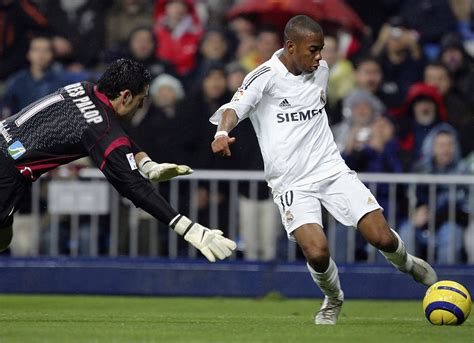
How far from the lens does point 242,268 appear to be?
1562 cm

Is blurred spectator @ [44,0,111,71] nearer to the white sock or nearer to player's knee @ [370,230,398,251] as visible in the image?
the white sock

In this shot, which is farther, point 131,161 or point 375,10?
point 375,10

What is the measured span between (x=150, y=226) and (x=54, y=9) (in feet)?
15.7

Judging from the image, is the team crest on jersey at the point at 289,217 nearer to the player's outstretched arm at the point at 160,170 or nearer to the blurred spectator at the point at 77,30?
the player's outstretched arm at the point at 160,170

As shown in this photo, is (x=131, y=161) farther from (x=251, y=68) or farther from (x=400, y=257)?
(x=251, y=68)

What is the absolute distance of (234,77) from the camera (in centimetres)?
1633

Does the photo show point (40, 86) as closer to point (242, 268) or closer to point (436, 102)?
point (242, 268)

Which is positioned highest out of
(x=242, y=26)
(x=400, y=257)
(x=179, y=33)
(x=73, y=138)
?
(x=242, y=26)

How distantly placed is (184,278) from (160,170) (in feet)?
20.6

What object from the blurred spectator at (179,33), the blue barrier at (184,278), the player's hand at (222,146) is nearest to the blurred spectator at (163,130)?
the blue barrier at (184,278)

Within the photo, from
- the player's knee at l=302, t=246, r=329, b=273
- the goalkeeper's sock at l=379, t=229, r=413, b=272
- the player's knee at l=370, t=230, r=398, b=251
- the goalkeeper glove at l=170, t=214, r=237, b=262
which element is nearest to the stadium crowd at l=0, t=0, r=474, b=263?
the goalkeeper's sock at l=379, t=229, r=413, b=272

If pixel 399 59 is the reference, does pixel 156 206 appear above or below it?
below

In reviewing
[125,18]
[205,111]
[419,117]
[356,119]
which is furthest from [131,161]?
[125,18]

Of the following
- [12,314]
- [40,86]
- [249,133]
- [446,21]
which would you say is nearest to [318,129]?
[12,314]
